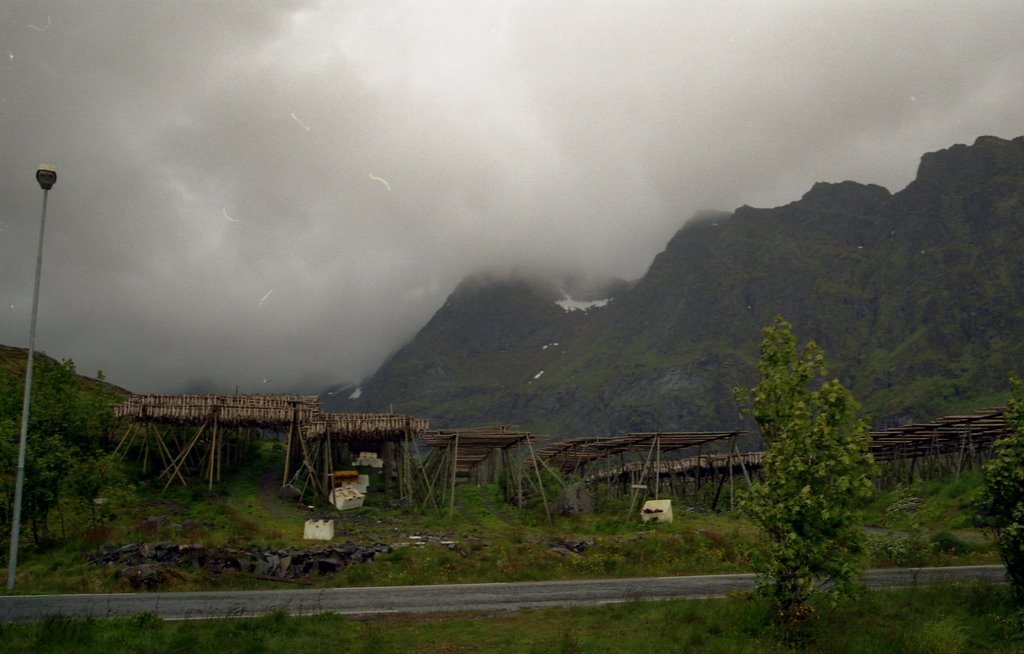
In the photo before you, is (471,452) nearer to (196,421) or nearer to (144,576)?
(196,421)

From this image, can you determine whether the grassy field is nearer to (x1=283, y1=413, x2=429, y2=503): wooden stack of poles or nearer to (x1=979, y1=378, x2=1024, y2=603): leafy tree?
(x1=979, y1=378, x2=1024, y2=603): leafy tree

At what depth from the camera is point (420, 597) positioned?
63.5 ft

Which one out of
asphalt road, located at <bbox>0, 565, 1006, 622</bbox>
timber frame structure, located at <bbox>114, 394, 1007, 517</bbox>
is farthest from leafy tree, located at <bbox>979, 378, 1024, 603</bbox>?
timber frame structure, located at <bbox>114, 394, 1007, 517</bbox>

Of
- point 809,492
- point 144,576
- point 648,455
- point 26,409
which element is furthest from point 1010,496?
point 648,455

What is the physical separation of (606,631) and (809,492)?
513 cm

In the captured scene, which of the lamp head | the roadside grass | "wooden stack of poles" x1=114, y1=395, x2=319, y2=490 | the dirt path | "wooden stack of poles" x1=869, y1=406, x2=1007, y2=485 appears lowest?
the roadside grass

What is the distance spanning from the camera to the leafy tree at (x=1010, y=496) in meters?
15.8

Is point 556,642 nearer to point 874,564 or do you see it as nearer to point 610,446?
point 874,564

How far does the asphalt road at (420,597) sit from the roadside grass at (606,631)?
1.28 metres

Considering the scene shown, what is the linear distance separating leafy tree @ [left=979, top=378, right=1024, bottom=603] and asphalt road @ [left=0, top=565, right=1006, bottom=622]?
355 centimetres

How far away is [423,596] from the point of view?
19.5 meters

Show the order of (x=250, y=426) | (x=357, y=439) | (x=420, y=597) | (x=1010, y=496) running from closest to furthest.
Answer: (x=1010, y=496), (x=420, y=597), (x=357, y=439), (x=250, y=426)

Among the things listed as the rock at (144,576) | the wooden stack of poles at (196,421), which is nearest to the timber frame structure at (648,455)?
the wooden stack of poles at (196,421)

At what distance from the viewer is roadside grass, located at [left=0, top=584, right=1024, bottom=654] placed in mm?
13562
